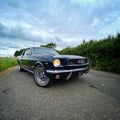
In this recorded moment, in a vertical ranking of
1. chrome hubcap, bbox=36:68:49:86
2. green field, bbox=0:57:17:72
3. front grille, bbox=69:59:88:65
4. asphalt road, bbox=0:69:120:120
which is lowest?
asphalt road, bbox=0:69:120:120

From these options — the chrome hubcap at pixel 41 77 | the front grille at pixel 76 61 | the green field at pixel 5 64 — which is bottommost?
the chrome hubcap at pixel 41 77

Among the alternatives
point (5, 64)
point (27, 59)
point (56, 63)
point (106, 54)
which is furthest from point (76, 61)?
point (5, 64)

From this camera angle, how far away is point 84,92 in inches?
138

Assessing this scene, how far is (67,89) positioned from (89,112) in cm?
142

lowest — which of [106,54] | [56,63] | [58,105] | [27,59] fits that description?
[58,105]

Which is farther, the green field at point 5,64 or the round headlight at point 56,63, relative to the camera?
the green field at point 5,64

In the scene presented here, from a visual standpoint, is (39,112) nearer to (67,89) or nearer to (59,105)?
(59,105)

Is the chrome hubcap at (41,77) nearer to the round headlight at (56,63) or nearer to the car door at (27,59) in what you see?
the round headlight at (56,63)

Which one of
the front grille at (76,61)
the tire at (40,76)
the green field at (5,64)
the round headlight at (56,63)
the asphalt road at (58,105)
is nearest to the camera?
the asphalt road at (58,105)

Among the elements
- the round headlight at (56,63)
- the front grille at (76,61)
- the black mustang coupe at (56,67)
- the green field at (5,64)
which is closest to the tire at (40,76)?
the black mustang coupe at (56,67)

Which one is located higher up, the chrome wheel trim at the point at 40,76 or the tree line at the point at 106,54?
the tree line at the point at 106,54

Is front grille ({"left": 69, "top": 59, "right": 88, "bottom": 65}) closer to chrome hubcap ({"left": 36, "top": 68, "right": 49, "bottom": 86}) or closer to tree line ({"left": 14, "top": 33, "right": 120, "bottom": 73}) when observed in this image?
chrome hubcap ({"left": 36, "top": 68, "right": 49, "bottom": 86})

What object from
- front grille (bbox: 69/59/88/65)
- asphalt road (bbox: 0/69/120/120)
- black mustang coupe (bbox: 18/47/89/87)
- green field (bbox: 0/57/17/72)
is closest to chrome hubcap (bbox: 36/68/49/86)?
black mustang coupe (bbox: 18/47/89/87)

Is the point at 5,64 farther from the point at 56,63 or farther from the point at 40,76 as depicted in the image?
the point at 56,63
